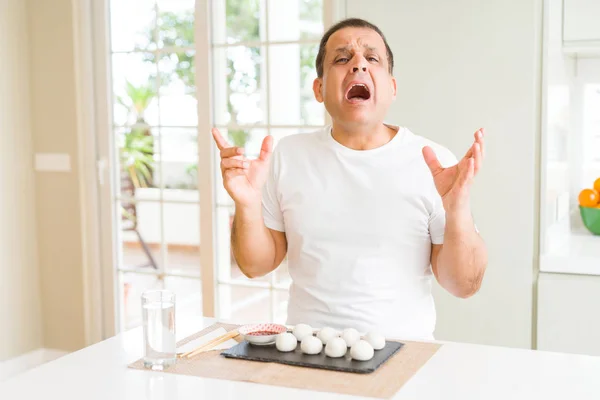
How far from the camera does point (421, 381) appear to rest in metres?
1.52

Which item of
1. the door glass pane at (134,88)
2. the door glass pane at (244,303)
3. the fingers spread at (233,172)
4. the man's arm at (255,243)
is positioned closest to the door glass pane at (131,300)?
the door glass pane at (244,303)

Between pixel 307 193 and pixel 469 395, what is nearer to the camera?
pixel 469 395

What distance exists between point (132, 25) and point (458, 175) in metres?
2.59

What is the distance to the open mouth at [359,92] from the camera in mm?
2143

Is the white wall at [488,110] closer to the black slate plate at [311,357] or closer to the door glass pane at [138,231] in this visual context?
the black slate plate at [311,357]

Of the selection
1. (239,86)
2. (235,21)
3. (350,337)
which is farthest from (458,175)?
(235,21)

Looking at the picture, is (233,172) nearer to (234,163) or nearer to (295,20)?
(234,163)

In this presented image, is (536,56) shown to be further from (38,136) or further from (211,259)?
(38,136)

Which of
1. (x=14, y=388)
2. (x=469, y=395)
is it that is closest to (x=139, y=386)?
(x=14, y=388)

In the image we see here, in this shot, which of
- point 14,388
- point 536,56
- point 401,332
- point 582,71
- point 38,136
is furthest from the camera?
point 38,136

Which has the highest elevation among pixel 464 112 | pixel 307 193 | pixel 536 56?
pixel 536 56

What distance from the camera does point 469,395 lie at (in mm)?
1447

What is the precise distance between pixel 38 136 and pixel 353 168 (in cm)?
247

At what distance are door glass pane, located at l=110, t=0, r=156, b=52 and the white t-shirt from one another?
202cm
